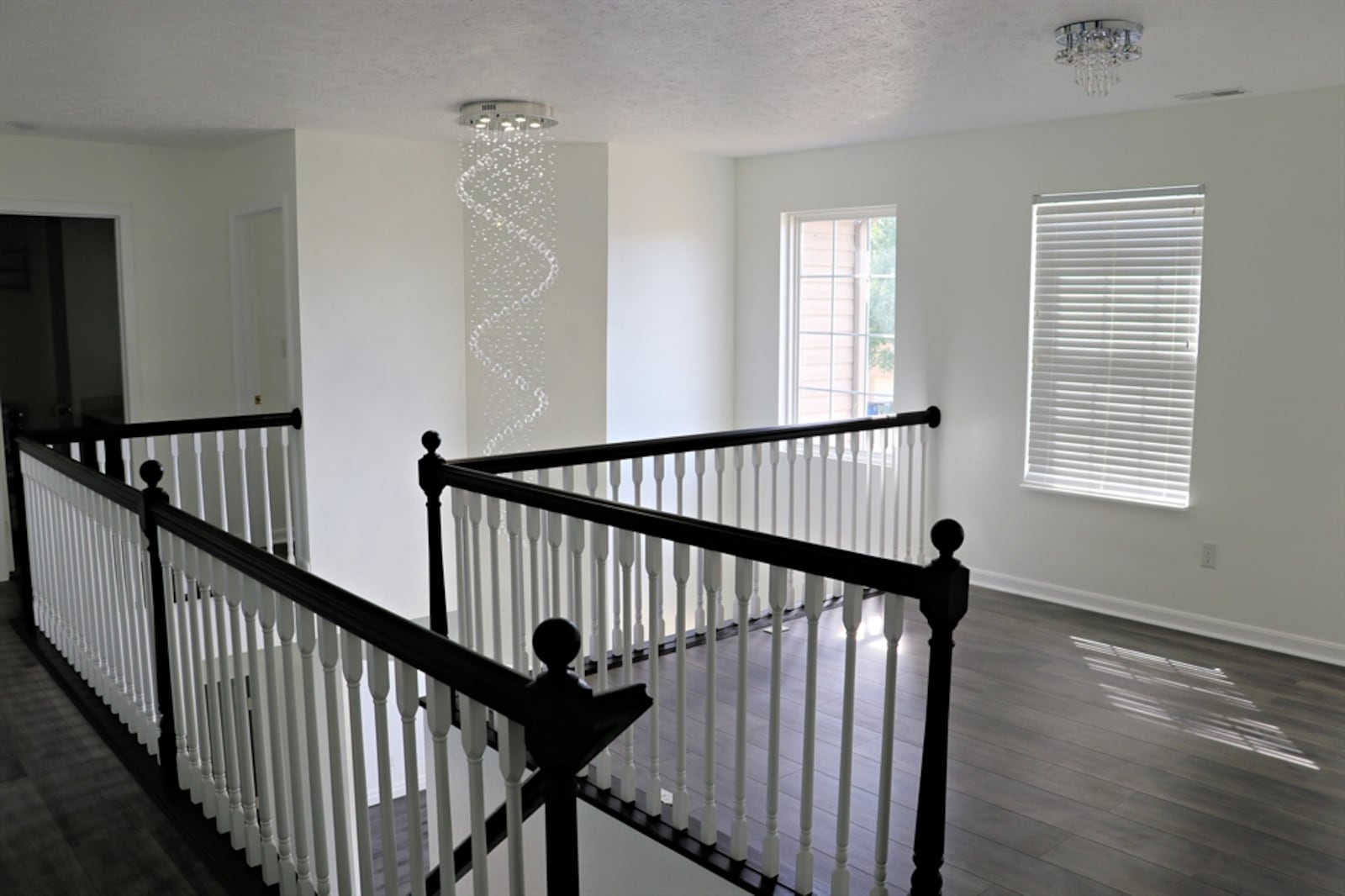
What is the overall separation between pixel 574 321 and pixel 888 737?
4.32m

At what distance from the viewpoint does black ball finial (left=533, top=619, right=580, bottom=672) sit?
1.53 metres

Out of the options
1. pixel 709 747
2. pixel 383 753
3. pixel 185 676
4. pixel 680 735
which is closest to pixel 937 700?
pixel 709 747

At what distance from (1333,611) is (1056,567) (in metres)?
1.24

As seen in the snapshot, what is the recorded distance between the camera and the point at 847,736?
7.89 ft

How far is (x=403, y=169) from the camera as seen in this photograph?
5934mm

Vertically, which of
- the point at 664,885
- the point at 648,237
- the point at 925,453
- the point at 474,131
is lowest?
the point at 664,885

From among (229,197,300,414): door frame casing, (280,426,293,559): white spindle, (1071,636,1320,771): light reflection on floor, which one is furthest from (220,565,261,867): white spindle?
(229,197,300,414): door frame casing

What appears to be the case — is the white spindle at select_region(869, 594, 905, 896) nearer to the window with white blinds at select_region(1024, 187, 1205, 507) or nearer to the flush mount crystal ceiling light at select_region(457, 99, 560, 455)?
the window with white blinds at select_region(1024, 187, 1205, 507)

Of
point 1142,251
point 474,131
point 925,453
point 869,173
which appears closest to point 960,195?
point 869,173

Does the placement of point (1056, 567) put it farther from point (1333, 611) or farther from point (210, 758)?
point (210, 758)

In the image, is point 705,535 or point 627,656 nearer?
point 705,535

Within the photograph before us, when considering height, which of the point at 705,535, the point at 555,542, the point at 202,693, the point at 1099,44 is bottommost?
the point at 202,693

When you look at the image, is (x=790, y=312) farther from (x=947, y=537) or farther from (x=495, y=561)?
(x=947, y=537)

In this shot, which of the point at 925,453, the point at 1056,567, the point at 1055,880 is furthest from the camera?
the point at 925,453
